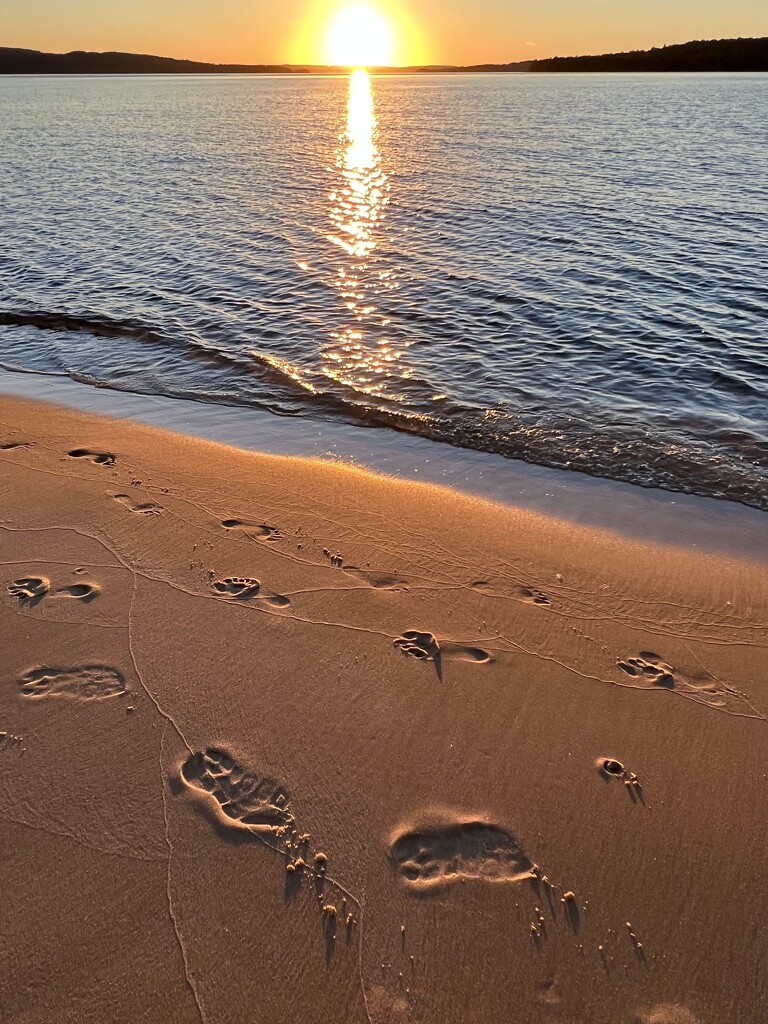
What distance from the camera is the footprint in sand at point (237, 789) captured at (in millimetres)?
3129

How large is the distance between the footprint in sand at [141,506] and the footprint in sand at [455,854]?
346cm

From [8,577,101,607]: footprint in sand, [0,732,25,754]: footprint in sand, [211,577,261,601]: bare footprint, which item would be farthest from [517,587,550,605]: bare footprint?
[0,732,25,754]: footprint in sand

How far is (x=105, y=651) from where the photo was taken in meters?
4.05

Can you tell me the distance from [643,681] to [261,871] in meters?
2.29

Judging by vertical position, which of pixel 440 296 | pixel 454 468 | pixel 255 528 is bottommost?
pixel 454 468

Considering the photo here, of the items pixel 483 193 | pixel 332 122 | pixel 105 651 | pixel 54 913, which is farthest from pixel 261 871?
pixel 332 122

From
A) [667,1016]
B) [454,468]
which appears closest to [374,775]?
[667,1016]

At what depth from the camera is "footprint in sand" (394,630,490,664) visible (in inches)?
163

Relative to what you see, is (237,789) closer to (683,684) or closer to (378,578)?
(378,578)

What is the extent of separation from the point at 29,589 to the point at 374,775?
8.54 ft

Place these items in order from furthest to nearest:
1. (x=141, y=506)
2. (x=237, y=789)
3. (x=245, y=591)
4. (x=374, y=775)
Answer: (x=141, y=506) → (x=245, y=591) → (x=374, y=775) → (x=237, y=789)

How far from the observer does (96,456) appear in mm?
6711

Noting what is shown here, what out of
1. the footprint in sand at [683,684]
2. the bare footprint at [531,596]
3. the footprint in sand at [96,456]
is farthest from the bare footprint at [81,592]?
the footprint in sand at [683,684]

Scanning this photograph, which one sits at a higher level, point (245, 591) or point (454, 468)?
point (245, 591)
